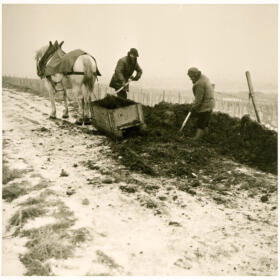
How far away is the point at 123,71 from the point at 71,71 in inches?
48.2

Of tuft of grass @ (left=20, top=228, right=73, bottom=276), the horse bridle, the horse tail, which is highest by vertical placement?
the horse bridle

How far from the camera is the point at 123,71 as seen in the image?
804 centimetres

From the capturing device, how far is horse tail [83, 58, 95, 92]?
7789mm

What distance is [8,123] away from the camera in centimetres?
844

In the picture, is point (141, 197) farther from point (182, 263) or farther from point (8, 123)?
point (8, 123)

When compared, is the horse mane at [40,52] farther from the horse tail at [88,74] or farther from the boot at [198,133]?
the boot at [198,133]

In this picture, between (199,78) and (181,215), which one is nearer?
(181,215)

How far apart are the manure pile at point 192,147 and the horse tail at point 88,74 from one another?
5.21 ft

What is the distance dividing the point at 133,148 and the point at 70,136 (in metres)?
1.78

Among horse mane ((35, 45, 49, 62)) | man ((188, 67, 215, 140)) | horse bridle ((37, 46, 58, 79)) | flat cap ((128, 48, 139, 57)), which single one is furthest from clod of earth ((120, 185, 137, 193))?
horse mane ((35, 45, 49, 62))

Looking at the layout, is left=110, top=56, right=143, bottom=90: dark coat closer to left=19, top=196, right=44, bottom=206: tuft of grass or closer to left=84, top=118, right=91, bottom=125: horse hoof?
left=84, top=118, right=91, bottom=125: horse hoof

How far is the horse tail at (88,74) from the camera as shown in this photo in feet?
25.6

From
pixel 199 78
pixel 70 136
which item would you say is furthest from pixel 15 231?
pixel 199 78

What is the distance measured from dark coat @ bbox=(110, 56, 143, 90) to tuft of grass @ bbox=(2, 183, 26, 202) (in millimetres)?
3892
